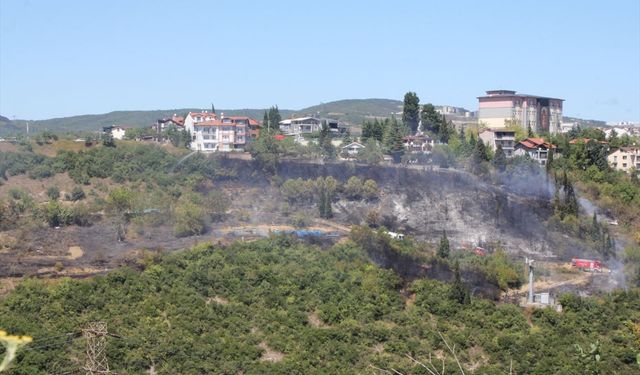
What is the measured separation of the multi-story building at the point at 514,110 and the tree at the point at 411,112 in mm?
4960

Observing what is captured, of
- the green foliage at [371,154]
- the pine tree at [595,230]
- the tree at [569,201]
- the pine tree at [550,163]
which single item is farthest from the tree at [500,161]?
the pine tree at [595,230]

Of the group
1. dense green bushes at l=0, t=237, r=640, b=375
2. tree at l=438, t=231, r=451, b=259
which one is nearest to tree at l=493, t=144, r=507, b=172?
tree at l=438, t=231, r=451, b=259

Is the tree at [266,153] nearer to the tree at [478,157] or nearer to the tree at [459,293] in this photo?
the tree at [478,157]

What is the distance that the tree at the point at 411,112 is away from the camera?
43.2m

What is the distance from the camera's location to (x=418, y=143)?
40.4 meters

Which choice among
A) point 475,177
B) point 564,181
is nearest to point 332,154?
point 475,177

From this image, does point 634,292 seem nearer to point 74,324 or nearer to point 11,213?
point 74,324

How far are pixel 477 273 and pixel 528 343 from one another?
518 cm

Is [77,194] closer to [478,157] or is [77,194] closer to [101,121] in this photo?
[478,157]

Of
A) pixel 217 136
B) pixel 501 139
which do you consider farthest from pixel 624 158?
pixel 217 136

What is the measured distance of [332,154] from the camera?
123 feet

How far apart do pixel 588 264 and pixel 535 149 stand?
42.5 feet

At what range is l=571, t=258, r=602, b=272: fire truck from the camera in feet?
83.5

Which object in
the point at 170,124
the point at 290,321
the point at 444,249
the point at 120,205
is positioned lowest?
the point at 290,321
